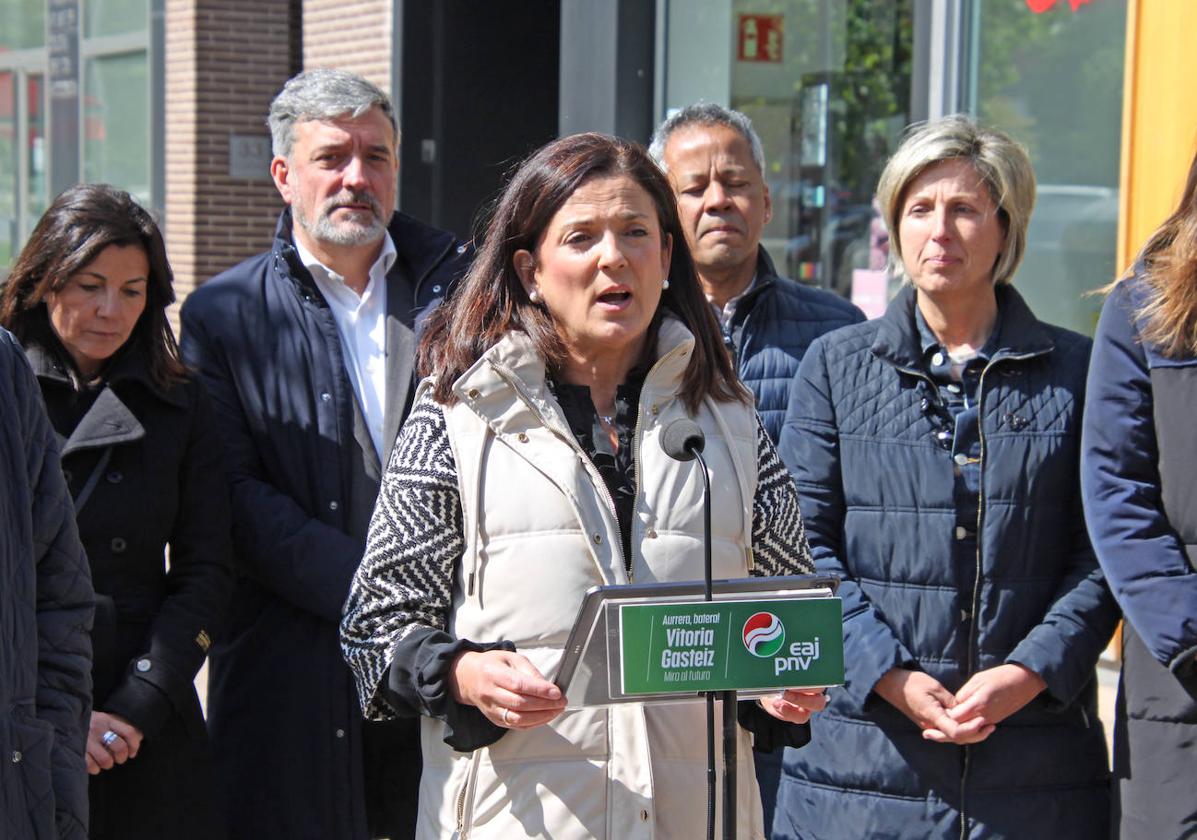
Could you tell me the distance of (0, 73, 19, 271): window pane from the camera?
19.6m

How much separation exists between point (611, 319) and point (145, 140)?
1506cm

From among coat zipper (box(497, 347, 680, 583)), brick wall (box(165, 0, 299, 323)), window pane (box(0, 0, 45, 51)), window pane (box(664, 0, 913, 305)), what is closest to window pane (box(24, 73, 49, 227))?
window pane (box(0, 0, 45, 51))

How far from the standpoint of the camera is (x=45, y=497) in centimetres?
286

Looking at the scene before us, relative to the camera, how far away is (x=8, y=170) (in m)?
19.7

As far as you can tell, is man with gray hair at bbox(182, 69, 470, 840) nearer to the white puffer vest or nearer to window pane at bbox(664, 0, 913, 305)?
the white puffer vest

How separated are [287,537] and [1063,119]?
4.85 meters

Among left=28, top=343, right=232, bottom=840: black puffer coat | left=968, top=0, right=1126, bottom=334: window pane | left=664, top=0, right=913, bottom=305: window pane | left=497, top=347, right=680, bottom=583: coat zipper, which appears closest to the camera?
left=497, top=347, right=680, bottom=583: coat zipper

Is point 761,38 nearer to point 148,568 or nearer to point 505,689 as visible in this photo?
point 148,568

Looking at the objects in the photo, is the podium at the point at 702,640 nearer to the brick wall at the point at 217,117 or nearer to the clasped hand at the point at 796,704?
the clasped hand at the point at 796,704

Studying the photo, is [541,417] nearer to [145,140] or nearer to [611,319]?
[611,319]

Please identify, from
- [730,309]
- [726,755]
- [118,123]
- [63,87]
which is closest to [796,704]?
[726,755]

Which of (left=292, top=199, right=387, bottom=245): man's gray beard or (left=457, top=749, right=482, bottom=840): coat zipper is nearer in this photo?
(left=457, top=749, right=482, bottom=840): coat zipper

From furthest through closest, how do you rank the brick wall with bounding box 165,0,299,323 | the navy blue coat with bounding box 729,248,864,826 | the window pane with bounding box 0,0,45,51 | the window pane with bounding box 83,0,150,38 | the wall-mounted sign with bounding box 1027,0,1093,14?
1. the window pane with bounding box 0,0,45,51
2. the window pane with bounding box 83,0,150,38
3. the brick wall with bounding box 165,0,299,323
4. the wall-mounted sign with bounding box 1027,0,1093,14
5. the navy blue coat with bounding box 729,248,864,826

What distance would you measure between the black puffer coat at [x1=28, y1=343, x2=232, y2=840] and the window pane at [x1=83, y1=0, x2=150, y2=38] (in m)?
13.8
